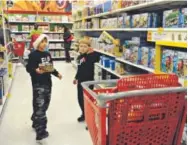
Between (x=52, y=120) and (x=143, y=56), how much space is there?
5.77 ft

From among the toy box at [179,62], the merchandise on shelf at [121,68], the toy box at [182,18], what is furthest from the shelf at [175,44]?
the merchandise on shelf at [121,68]

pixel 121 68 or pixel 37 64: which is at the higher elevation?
pixel 37 64

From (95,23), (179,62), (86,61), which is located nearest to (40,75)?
(86,61)

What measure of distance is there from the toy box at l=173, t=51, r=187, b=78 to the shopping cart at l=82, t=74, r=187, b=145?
866 mm

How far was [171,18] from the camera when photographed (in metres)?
2.62

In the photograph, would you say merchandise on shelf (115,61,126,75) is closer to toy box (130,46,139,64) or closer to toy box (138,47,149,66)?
toy box (130,46,139,64)

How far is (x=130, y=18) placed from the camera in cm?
393

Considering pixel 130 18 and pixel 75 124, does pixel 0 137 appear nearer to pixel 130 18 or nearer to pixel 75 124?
pixel 75 124

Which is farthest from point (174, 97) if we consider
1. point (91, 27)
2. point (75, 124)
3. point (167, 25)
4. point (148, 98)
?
point (91, 27)

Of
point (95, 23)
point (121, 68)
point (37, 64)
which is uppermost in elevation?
point (95, 23)

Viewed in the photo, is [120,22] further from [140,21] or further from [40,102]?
[40,102]

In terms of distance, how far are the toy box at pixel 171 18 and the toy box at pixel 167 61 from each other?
26 cm

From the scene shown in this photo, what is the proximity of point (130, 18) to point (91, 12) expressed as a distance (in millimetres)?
2798

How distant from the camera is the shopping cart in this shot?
1.41 metres
